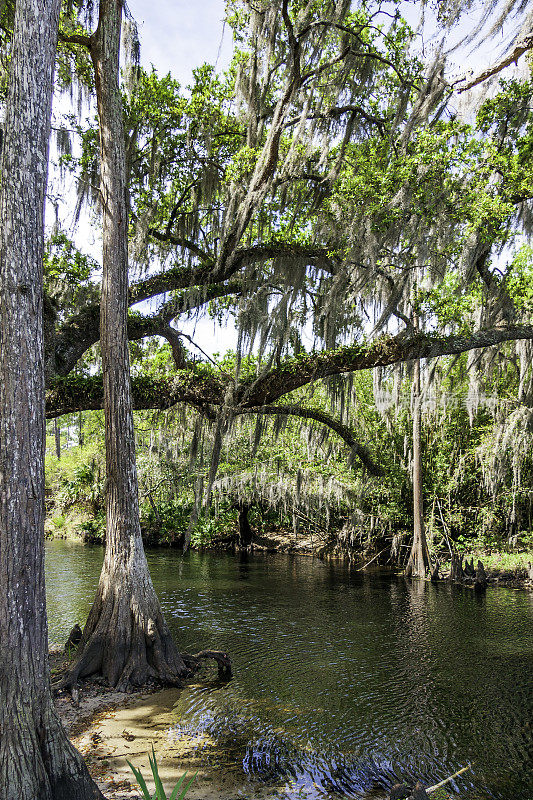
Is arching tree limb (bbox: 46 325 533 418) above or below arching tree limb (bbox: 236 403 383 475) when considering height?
above

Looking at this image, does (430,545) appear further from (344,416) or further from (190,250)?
(190,250)

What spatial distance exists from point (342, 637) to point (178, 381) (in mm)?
Result: 5250

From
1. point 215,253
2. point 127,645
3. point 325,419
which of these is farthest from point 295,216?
point 127,645


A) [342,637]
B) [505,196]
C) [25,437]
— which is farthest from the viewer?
[342,637]

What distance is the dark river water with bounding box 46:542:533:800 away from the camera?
16.5ft

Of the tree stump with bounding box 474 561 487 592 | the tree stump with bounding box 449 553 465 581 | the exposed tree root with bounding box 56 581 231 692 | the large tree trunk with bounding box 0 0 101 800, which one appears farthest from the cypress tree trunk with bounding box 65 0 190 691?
the tree stump with bounding box 449 553 465 581

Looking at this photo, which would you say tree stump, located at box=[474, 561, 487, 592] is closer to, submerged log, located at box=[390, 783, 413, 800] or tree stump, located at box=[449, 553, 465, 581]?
tree stump, located at box=[449, 553, 465, 581]

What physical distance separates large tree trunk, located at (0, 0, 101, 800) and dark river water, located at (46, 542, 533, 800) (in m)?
2.13

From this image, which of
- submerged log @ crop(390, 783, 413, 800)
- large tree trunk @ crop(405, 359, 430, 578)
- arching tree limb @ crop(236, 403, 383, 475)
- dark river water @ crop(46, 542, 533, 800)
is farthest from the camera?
large tree trunk @ crop(405, 359, 430, 578)

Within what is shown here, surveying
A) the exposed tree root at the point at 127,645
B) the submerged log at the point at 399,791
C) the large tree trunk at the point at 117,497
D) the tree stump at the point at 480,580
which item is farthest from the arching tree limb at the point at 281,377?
the tree stump at the point at 480,580

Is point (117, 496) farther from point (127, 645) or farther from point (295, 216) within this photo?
point (295, 216)

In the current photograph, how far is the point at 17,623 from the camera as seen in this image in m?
3.42

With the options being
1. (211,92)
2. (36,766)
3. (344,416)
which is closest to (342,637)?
(344,416)

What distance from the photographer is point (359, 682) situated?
7.29m
